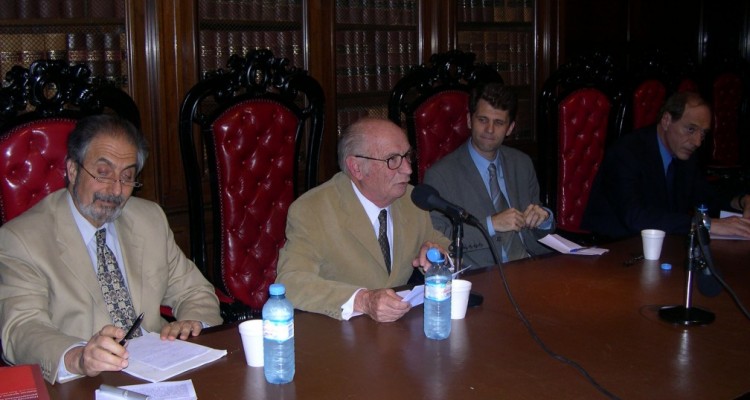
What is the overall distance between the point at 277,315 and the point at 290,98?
157 centimetres

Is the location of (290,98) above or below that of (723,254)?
above

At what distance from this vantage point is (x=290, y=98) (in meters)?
3.09

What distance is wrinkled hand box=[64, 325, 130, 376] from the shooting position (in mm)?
1638

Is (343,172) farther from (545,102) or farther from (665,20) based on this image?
(665,20)

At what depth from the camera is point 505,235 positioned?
3191mm

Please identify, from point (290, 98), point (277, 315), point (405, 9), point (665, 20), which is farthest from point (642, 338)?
point (665, 20)

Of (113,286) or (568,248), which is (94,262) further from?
(568,248)

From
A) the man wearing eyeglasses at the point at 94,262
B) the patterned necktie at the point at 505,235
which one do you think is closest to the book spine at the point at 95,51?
the man wearing eyeglasses at the point at 94,262

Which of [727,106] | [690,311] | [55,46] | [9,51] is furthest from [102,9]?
[727,106]

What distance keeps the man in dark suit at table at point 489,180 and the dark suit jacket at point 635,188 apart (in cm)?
40

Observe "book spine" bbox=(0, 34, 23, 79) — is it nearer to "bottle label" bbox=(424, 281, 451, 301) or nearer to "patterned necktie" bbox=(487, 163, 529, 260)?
"patterned necktie" bbox=(487, 163, 529, 260)

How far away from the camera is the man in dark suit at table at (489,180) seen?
312 cm

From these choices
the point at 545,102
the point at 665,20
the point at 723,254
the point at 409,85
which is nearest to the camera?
the point at 723,254

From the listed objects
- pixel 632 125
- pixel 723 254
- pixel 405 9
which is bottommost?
pixel 723 254
